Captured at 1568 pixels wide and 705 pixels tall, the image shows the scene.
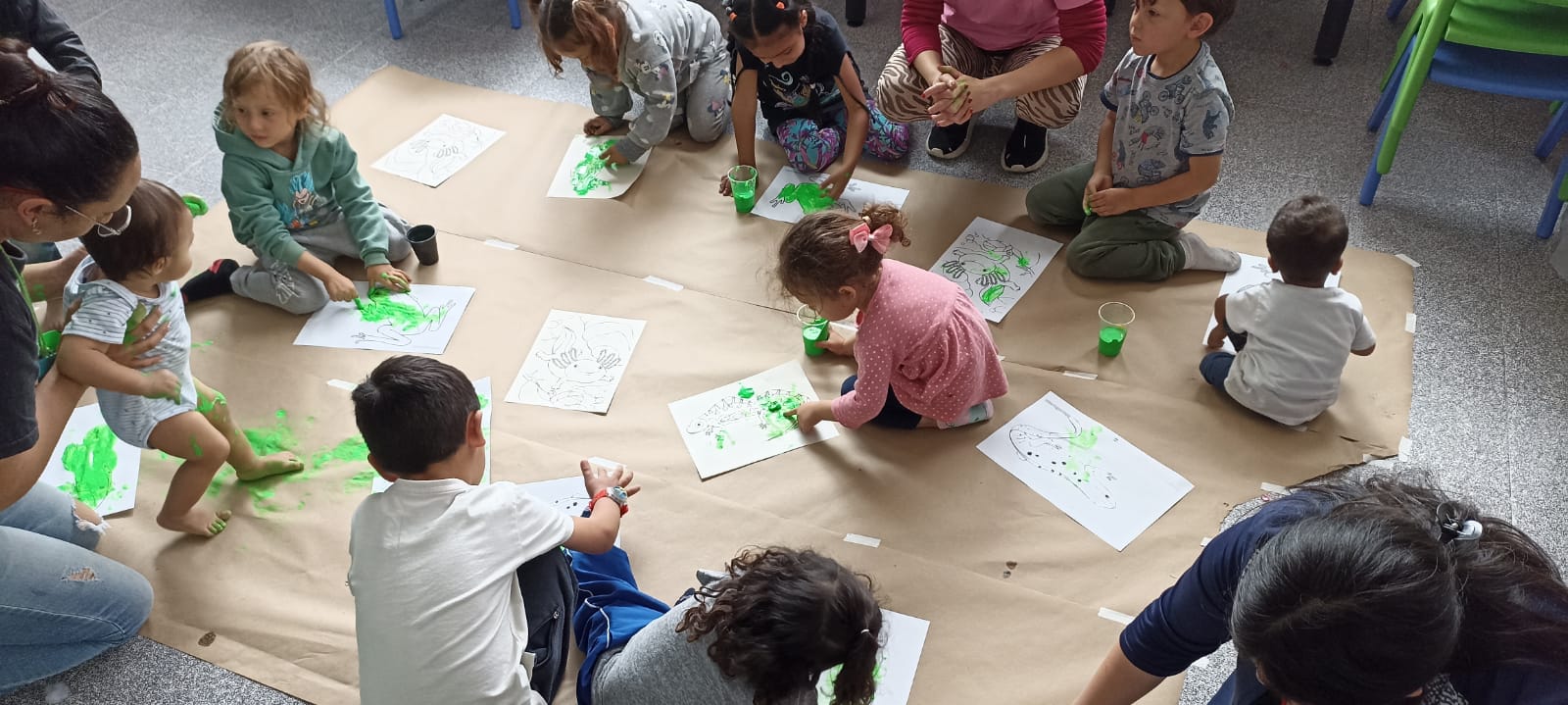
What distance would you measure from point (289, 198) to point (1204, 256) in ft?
7.48

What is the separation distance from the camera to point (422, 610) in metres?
1.37

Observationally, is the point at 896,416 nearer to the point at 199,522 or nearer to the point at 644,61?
the point at 644,61

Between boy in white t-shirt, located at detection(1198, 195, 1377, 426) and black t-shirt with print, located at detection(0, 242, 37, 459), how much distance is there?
2178mm

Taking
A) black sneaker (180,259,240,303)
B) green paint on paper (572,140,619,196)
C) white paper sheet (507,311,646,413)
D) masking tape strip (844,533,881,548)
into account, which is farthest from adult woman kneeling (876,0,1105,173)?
black sneaker (180,259,240,303)

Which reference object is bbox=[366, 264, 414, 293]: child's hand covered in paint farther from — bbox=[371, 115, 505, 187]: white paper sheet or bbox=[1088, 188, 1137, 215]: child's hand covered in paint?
bbox=[1088, 188, 1137, 215]: child's hand covered in paint

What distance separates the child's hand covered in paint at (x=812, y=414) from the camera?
204 centimetres

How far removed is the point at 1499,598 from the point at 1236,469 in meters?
1.01

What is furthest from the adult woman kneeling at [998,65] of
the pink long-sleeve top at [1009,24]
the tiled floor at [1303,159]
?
the tiled floor at [1303,159]

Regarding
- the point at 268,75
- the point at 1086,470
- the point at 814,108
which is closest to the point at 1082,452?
the point at 1086,470

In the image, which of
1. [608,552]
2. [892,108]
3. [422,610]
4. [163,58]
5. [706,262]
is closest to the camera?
[422,610]

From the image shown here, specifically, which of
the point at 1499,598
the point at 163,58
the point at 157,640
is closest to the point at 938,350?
the point at 1499,598

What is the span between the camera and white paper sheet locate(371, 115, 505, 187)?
287 cm

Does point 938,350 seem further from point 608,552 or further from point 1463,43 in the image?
point 1463,43

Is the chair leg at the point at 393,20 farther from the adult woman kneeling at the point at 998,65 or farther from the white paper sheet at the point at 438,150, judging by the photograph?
the adult woman kneeling at the point at 998,65
